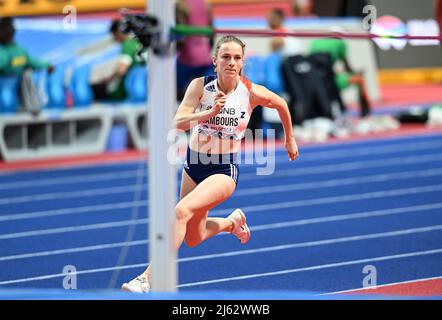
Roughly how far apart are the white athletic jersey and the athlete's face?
0.40 feet

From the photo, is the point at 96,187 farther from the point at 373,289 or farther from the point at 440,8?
the point at 373,289

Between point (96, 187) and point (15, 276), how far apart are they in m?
3.87

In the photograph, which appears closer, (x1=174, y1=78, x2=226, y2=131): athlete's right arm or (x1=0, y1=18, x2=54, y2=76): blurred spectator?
(x1=174, y1=78, x2=226, y2=131): athlete's right arm

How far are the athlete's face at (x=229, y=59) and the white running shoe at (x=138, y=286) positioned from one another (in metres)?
1.19

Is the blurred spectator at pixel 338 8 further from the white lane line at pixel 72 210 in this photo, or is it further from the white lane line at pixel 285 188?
the white lane line at pixel 72 210

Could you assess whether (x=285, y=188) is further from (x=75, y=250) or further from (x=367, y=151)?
(x=75, y=250)

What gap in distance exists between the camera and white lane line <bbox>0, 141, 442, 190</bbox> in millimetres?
10508

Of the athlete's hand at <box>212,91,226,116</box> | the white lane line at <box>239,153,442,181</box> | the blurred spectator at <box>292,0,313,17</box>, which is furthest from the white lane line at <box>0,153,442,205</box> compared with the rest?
the blurred spectator at <box>292,0,313,17</box>

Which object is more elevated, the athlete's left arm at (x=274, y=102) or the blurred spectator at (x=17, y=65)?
the blurred spectator at (x=17, y=65)

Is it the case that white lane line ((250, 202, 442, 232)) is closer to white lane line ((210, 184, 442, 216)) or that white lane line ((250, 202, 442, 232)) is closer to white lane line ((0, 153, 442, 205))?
white lane line ((210, 184, 442, 216))

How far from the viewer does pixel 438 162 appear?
39.7 ft

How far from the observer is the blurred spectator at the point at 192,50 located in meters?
11.2

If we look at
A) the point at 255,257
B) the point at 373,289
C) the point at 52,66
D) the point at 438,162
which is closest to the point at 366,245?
the point at 255,257

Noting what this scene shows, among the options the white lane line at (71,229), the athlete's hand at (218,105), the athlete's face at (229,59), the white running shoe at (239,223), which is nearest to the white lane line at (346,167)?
the white lane line at (71,229)
